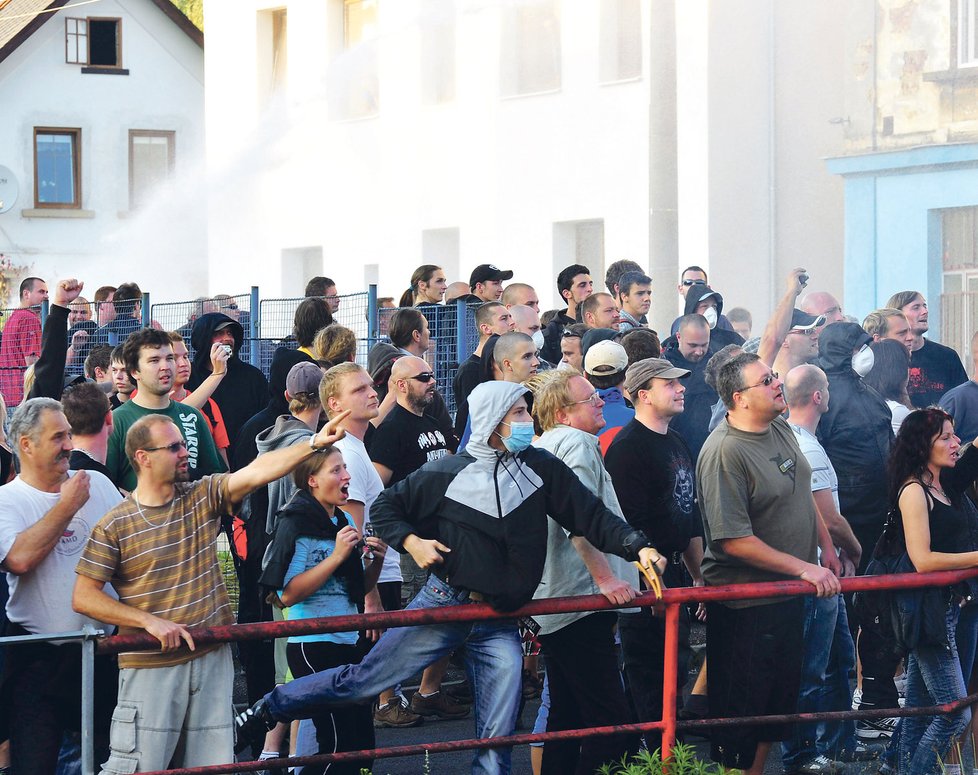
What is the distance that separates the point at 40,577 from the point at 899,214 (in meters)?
13.8

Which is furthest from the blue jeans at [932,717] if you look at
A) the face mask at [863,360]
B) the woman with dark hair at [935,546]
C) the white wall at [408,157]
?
the white wall at [408,157]

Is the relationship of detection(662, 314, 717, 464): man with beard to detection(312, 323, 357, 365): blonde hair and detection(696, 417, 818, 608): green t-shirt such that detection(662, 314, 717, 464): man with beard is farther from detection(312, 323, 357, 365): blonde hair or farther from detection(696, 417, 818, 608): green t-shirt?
detection(696, 417, 818, 608): green t-shirt

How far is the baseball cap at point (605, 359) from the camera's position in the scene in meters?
7.62

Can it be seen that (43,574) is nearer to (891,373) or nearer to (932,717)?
(932,717)

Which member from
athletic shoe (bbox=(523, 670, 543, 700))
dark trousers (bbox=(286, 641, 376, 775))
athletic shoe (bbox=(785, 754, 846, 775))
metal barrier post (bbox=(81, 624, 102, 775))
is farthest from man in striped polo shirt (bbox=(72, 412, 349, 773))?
athletic shoe (bbox=(523, 670, 543, 700))

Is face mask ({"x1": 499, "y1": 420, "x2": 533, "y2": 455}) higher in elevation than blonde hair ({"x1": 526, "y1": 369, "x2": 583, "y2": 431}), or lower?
lower

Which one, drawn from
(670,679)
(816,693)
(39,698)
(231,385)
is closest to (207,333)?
(231,385)

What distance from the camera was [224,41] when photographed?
26.0 metres

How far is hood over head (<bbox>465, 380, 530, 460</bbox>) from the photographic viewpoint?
5.65 meters

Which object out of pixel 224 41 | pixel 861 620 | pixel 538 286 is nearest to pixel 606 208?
pixel 538 286

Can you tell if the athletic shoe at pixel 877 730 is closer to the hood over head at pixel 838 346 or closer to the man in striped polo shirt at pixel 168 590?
the hood over head at pixel 838 346

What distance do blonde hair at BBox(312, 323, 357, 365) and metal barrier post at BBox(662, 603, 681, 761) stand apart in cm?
310

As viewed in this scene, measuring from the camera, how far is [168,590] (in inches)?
203

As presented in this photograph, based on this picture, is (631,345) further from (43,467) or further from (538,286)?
(538,286)
